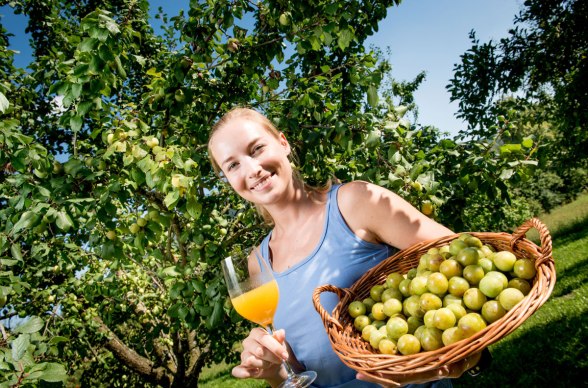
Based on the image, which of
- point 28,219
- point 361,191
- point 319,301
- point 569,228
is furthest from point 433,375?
point 569,228

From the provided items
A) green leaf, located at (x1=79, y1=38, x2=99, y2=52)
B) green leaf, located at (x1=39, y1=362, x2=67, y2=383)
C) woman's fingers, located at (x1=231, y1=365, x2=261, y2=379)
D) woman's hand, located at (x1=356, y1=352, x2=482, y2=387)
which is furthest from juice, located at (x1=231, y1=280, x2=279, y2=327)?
green leaf, located at (x1=79, y1=38, x2=99, y2=52)

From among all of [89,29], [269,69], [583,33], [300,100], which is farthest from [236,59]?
[583,33]

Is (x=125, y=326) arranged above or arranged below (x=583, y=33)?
below

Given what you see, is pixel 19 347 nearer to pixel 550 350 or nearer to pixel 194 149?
pixel 194 149

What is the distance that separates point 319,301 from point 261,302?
0.89 feet

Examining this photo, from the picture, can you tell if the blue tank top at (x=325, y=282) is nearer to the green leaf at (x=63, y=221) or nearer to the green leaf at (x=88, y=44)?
the green leaf at (x=63, y=221)

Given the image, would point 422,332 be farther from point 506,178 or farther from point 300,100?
point 300,100

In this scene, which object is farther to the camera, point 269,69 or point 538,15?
point 538,15

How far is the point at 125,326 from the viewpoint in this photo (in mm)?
6301

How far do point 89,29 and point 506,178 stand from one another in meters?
2.20

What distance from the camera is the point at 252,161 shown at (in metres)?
1.58

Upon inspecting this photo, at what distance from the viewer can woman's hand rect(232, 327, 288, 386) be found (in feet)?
4.31

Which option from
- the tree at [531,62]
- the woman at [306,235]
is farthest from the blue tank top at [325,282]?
the tree at [531,62]

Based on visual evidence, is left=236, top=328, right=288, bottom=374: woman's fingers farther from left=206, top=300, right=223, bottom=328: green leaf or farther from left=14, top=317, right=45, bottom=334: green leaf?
left=14, top=317, right=45, bottom=334: green leaf
